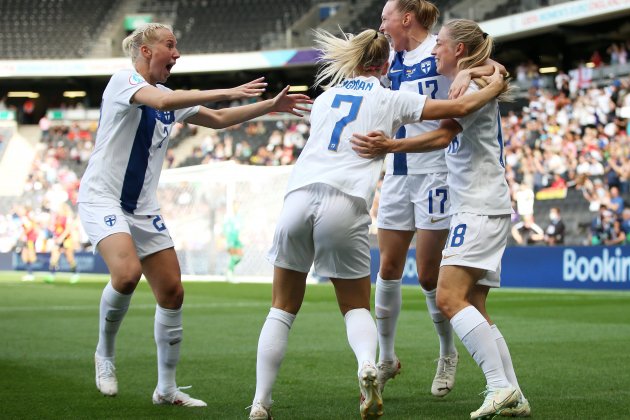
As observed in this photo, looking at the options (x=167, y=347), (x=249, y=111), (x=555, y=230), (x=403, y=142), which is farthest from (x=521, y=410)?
(x=555, y=230)

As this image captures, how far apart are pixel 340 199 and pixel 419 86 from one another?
1711 mm

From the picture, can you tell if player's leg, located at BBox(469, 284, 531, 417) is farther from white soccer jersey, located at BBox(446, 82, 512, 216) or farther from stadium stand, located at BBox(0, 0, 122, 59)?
stadium stand, located at BBox(0, 0, 122, 59)

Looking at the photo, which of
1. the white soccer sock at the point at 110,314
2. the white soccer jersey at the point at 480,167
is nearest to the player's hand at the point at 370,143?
the white soccer jersey at the point at 480,167

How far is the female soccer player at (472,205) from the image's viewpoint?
5219mm

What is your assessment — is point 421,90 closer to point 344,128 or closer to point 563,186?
point 344,128

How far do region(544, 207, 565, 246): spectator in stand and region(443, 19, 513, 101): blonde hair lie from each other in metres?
14.9

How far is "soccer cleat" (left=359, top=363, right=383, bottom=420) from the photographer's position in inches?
190

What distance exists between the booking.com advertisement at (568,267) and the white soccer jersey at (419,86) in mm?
11489

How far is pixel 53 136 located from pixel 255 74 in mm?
8986

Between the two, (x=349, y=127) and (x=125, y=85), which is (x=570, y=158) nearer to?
(x=125, y=85)

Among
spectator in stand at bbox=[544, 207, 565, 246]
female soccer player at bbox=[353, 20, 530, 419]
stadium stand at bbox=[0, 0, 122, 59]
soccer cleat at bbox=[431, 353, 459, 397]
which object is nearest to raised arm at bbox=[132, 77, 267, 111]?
female soccer player at bbox=[353, 20, 530, 419]

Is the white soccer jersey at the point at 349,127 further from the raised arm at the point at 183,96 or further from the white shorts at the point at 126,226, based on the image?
the white shorts at the point at 126,226

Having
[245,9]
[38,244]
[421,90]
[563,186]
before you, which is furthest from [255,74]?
[421,90]

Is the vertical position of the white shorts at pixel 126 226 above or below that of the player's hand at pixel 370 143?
below
